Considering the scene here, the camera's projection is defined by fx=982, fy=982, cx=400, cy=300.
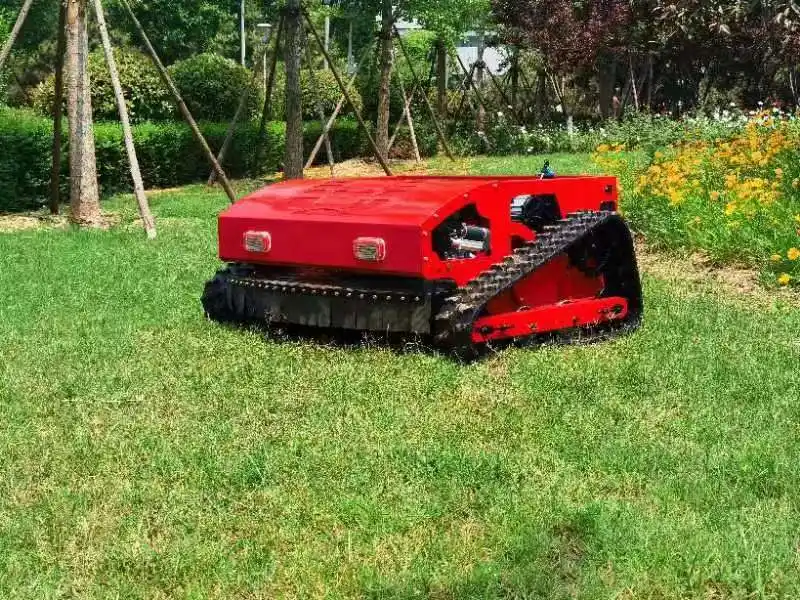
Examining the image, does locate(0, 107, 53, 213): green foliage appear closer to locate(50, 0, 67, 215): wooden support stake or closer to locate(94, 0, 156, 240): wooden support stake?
locate(50, 0, 67, 215): wooden support stake

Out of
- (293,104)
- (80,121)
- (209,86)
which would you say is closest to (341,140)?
(209,86)

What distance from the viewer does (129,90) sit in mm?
18188

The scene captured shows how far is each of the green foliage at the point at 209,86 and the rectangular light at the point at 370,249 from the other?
14.5 m

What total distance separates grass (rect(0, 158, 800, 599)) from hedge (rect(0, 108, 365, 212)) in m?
7.46

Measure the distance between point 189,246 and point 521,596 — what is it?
708 centimetres

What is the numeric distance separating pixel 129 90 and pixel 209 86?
1.51 metres

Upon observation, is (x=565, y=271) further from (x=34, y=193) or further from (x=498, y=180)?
(x=34, y=193)

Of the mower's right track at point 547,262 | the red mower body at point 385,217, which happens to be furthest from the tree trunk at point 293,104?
the mower's right track at point 547,262

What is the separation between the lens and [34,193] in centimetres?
1315

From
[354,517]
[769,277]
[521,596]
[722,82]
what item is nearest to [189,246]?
[769,277]

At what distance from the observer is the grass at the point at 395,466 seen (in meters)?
2.91

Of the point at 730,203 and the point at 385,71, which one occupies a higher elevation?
the point at 385,71

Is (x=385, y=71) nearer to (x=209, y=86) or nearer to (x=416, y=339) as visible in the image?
(x=209, y=86)

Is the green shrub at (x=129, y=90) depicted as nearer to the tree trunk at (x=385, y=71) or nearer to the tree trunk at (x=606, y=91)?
the tree trunk at (x=385, y=71)
